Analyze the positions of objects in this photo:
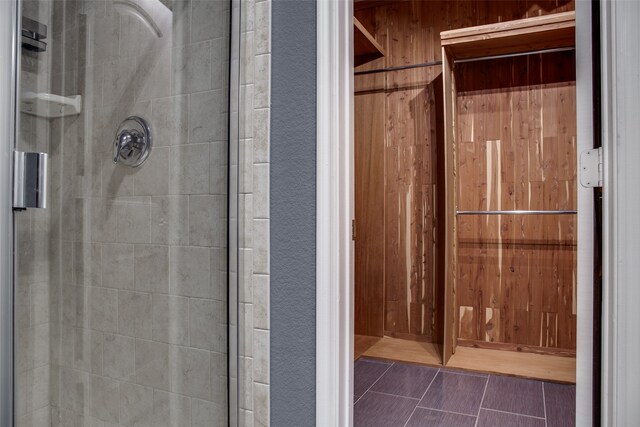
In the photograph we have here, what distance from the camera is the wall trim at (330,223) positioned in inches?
53.5

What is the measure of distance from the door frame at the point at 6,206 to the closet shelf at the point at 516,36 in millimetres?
2581

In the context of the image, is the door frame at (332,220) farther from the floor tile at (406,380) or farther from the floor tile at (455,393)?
the floor tile at (406,380)

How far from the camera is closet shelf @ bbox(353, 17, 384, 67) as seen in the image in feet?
10.2

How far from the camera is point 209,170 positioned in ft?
4.43

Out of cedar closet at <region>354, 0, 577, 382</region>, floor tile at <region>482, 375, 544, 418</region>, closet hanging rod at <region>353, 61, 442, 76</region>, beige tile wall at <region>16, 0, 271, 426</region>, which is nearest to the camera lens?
beige tile wall at <region>16, 0, 271, 426</region>

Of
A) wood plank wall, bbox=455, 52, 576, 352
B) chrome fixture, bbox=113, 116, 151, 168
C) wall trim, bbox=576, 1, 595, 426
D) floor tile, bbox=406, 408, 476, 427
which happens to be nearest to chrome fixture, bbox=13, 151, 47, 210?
chrome fixture, bbox=113, 116, 151, 168

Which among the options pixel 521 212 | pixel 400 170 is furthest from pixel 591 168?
pixel 400 170

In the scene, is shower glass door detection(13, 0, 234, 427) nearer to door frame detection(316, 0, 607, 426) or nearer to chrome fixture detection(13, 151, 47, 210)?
chrome fixture detection(13, 151, 47, 210)

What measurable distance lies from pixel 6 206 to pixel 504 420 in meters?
2.18

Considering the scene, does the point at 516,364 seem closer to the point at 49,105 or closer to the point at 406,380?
the point at 406,380

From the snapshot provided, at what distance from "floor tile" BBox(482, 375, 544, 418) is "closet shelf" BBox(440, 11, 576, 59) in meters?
2.03
